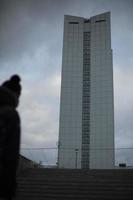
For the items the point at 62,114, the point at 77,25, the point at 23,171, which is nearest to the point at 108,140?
the point at 62,114

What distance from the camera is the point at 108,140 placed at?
9994cm

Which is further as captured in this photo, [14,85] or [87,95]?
[87,95]

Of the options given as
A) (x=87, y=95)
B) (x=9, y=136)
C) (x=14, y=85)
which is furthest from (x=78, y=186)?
(x=87, y=95)

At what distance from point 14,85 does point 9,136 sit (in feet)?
1.61

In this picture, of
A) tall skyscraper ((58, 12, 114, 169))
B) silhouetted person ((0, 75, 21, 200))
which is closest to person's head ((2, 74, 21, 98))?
silhouetted person ((0, 75, 21, 200))

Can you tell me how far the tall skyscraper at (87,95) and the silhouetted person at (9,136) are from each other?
89.0 meters

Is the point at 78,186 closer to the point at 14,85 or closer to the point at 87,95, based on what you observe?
the point at 14,85

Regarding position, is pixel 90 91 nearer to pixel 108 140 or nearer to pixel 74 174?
pixel 108 140

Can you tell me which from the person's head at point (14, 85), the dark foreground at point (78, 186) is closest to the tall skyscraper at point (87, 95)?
the dark foreground at point (78, 186)

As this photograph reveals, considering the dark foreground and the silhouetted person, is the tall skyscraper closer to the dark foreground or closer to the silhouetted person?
the dark foreground

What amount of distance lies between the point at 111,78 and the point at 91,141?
22.4 m

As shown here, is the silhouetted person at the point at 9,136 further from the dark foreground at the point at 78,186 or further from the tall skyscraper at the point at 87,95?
the tall skyscraper at the point at 87,95

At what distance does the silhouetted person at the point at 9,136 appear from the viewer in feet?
7.41

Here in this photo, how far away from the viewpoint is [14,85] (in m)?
2.71
